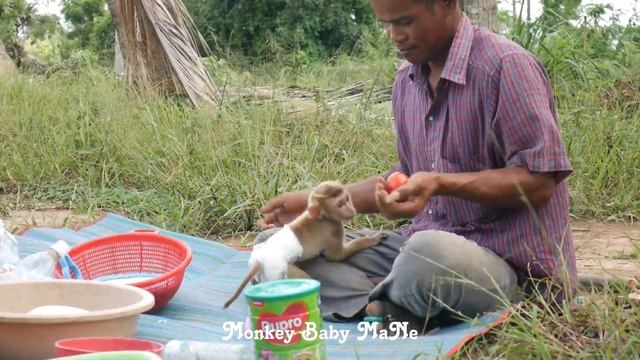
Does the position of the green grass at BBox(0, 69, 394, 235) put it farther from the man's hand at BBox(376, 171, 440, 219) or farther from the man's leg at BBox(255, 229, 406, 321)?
the man's hand at BBox(376, 171, 440, 219)

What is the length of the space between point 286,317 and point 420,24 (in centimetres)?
129

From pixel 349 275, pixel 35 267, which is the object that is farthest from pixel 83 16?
pixel 349 275

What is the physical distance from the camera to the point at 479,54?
301cm

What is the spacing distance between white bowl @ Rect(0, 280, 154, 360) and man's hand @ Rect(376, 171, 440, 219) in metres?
0.81

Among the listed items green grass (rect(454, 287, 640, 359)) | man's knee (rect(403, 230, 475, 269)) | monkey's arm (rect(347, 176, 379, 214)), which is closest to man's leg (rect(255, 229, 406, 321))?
monkey's arm (rect(347, 176, 379, 214))

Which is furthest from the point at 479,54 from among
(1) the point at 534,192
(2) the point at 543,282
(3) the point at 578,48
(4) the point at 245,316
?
(3) the point at 578,48

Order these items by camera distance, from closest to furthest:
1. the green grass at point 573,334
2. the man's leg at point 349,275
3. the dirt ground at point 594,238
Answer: the green grass at point 573,334
the man's leg at point 349,275
the dirt ground at point 594,238

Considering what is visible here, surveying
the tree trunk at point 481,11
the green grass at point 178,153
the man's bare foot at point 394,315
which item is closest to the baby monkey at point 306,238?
the man's bare foot at point 394,315

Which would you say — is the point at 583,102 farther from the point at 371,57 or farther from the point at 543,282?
the point at 371,57

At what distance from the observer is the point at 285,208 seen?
3410 millimetres

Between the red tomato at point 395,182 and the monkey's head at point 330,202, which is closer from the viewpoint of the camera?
the red tomato at point 395,182

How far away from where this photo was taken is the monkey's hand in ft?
11.1

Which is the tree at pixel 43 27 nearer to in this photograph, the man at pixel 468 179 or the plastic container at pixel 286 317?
the man at pixel 468 179

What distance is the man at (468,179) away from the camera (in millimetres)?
2828
